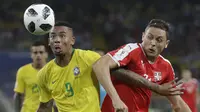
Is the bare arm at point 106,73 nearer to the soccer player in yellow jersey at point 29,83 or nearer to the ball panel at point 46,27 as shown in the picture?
the ball panel at point 46,27

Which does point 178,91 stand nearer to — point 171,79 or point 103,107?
point 171,79

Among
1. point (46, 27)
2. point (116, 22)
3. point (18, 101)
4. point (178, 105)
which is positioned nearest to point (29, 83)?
point (18, 101)

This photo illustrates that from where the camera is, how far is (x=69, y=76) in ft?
17.5

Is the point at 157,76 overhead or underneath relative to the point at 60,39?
underneath

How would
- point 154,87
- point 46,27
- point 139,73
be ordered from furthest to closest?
1. point 46,27
2. point 139,73
3. point 154,87

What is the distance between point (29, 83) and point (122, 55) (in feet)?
12.9

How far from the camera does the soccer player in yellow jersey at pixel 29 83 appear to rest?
27.1 feet

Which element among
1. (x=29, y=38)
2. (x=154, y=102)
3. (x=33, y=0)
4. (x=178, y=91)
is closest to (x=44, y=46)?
(x=178, y=91)

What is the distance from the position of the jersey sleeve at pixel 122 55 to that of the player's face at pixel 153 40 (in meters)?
0.13

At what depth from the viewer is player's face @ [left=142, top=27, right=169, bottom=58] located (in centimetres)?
491

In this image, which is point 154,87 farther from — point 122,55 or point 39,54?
point 39,54

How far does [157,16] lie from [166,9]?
0.44 meters

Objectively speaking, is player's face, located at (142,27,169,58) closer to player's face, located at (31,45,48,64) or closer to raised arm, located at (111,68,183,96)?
raised arm, located at (111,68,183,96)

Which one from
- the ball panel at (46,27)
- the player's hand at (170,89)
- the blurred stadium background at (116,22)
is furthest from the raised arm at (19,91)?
the blurred stadium background at (116,22)
